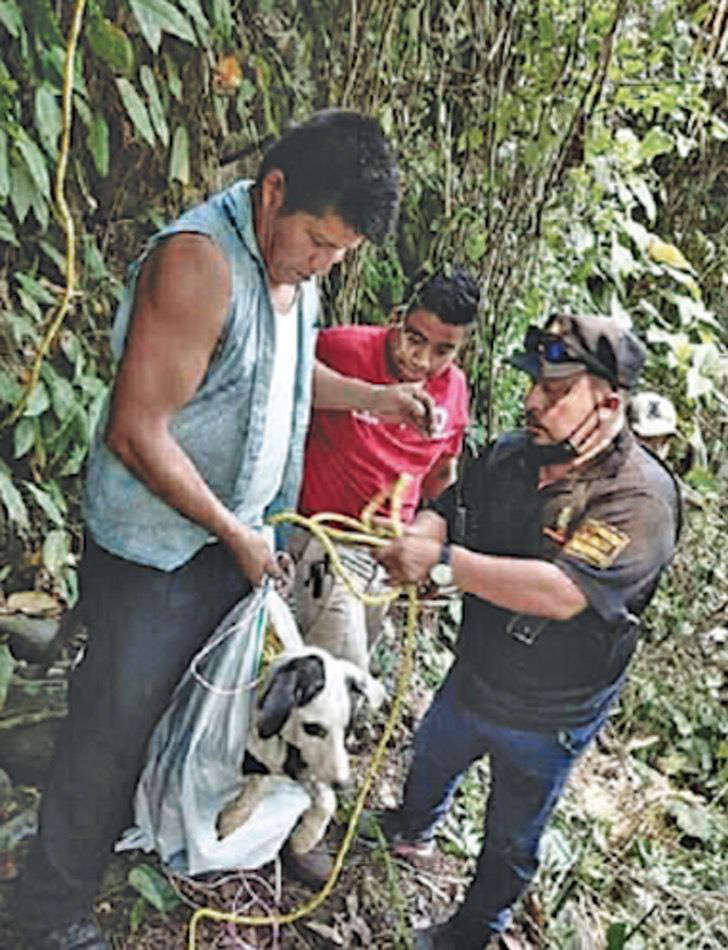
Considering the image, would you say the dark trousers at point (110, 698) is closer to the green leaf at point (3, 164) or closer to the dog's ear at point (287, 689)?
the dog's ear at point (287, 689)

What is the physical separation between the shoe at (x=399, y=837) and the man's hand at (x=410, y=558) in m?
0.54

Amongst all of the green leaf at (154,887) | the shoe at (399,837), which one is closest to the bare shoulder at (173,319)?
the green leaf at (154,887)

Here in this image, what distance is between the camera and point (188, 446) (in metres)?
1.15

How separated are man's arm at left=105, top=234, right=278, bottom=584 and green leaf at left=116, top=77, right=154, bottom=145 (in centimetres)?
40

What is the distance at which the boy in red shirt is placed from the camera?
1.37 metres

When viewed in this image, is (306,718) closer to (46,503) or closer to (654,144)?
(46,503)

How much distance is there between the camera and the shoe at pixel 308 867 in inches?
58.0

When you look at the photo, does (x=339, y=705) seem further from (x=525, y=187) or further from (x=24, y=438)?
(x=525, y=187)

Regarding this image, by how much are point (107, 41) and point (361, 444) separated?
1.90 feet

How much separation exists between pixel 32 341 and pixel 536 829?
0.95 m

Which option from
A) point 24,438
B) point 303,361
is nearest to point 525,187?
point 303,361

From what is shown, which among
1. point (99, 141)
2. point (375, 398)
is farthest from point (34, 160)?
point (375, 398)

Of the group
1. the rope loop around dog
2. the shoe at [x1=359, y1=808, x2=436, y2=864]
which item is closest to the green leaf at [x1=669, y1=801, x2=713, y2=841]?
the shoe at [x1=359, y1=808, x2=436, y2=864]

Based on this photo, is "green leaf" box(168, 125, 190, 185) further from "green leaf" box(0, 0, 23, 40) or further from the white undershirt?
the white undershirt
